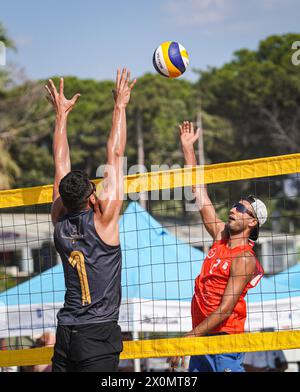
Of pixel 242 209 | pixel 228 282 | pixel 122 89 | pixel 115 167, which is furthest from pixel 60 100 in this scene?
pixel 228 282

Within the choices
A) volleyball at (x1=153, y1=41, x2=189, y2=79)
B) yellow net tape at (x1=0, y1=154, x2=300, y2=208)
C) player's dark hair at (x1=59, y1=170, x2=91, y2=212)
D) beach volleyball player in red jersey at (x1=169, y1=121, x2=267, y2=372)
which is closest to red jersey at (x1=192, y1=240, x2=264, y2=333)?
beach volleyball player in red jersey at (x1=169, y1=121, x2=267, y2=372)

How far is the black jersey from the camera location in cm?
499

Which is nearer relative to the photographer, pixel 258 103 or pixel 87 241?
pixel 87 241

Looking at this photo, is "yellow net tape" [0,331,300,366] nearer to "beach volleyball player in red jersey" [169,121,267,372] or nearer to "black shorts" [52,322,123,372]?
"beach volleyball player in red jersey" [169,121,267,372]

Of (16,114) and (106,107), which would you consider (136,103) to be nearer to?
(106,107)

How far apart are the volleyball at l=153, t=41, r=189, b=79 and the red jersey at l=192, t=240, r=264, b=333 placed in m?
2.11

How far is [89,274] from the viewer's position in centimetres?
499

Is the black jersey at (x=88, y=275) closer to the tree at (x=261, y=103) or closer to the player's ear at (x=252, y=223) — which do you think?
the player's ear at (x=252, y=223)

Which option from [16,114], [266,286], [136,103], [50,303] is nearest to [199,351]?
[50,303]

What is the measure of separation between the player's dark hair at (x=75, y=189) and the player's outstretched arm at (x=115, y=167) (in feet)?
0.49

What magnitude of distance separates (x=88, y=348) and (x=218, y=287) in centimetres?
166
